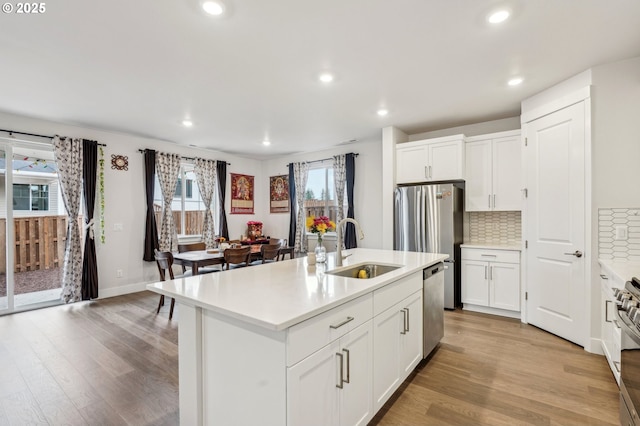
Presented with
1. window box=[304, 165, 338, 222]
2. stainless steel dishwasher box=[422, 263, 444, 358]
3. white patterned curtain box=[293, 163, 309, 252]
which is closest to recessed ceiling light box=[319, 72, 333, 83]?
stainless steel dishwasher box=[422, 263, 444, 358]

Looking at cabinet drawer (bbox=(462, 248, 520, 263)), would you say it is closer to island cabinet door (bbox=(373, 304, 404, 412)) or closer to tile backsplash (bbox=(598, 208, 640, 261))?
tile backsplash (bbox=(598, 208, 640, 261))

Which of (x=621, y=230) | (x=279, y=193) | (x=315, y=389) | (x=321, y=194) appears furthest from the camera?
(x=279, y=193)

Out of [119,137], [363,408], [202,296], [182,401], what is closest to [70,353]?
[182,401]

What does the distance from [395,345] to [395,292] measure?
14.1 inches

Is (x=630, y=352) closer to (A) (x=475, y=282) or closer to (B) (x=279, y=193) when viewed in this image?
(A) (x=475, y=282)

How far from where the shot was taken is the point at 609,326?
2471 mm

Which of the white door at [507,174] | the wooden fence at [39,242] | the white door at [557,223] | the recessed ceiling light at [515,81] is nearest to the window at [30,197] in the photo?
the wooden fence at [39,242]

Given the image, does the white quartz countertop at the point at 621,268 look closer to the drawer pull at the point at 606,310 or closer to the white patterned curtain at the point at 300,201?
the drawer pull at the point at 606,310

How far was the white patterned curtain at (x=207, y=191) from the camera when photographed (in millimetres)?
5879

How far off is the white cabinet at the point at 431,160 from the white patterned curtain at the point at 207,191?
3.72 metres

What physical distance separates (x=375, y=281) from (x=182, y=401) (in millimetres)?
1257

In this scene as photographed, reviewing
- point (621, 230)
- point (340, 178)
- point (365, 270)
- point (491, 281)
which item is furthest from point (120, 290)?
point (621, 230)

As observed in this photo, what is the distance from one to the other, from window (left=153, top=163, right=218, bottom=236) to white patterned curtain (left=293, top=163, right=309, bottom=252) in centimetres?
194

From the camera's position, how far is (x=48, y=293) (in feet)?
14.7
